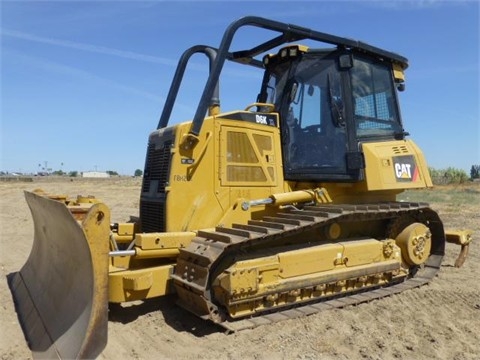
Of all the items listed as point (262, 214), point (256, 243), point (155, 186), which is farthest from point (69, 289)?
point (262, 214)

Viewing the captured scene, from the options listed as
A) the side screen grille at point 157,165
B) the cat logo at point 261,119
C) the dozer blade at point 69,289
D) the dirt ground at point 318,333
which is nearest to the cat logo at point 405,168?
the dirt ground at point 318,333

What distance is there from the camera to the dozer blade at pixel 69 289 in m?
3.99

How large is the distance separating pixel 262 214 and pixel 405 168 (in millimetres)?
2211

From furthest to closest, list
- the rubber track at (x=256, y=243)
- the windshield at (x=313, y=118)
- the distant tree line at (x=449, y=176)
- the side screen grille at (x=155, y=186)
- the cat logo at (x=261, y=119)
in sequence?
the distant tree line at (x=449, y=176) → the windshield at (x=313, y=118) → the cat logo at (x=261, y=119) → the side screen grille at (x=155, y=186) → the rubber track at (x=256, y=243)

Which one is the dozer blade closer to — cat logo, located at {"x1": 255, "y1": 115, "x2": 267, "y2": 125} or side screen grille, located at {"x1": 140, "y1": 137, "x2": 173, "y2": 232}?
side screen grille, located at {"x1": 140, "y1": 137, "x2": 173, "y2": 232}

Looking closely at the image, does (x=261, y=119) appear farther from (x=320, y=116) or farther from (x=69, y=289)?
(x=69, y=289)

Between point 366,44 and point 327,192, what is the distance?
2082mm

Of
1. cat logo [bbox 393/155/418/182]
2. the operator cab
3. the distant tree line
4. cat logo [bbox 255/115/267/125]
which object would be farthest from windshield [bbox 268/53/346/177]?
the distant tree line

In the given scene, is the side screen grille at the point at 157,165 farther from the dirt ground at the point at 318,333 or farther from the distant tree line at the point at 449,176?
the distant tree line at the point at 449,176

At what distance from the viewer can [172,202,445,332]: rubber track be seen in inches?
182

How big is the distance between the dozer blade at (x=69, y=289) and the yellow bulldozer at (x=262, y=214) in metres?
0.02

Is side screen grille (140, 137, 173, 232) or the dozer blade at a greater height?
side screen grille (140, 137, 173, 232)

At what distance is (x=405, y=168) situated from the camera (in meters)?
6.50

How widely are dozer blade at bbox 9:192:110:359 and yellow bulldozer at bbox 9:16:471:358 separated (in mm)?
18
